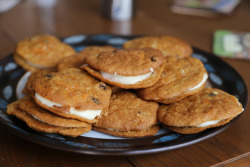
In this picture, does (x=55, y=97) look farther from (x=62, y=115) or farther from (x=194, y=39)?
(x=194, y=39)

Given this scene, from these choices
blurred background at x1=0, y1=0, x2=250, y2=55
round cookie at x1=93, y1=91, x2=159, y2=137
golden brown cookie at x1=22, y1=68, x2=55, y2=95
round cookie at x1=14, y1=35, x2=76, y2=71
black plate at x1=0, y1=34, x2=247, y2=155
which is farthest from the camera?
blurred background at x1=0, y1=0, x2=250, y2=55

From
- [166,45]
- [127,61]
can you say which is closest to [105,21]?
[166,45]

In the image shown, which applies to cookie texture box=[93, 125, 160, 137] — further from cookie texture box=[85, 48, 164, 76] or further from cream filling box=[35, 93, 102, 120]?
cookie texture box=[85, 48, 164, 76]

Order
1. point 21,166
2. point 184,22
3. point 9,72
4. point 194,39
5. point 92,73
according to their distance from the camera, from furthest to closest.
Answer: point 184,22
point 194,39
point 9,72
point 92,73
point 21,166

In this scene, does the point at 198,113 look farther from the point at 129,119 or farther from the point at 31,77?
the point at 31,77

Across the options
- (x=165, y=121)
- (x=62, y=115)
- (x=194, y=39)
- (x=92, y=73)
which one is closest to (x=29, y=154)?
(x=62, y=115)

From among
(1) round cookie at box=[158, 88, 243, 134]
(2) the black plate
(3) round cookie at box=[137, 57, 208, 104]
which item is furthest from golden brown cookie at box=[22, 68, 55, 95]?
(1) round cookie at box=[158, 88, 243, 134]

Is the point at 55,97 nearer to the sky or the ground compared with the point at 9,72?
nearer to the sky
